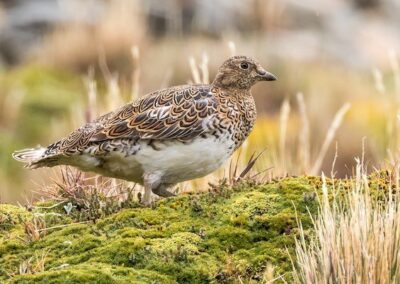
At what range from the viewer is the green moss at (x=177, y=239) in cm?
629

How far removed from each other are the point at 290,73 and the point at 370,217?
1617cm

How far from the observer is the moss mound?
20.6 ft

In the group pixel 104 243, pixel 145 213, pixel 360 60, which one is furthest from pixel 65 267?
pixel 360 60

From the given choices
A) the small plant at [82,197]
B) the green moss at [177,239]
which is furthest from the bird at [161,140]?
the green moss at [177,239]

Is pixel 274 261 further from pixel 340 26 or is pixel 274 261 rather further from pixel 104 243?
pixel 340 26

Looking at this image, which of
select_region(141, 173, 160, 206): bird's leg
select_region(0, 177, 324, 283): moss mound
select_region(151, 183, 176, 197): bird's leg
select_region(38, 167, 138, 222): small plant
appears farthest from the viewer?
select_region(151, 183, 176, 197): bird's leg

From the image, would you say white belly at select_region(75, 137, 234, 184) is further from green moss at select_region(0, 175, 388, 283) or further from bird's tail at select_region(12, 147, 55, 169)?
bird's tail at select_region(12, 147, 55, 169)

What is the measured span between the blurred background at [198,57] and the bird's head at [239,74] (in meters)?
6.68

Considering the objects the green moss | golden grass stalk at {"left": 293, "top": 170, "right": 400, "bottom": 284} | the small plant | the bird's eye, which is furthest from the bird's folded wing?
golden grass stalk at {"left": 293, "top": 170, "right": 400, "bottom": 284}

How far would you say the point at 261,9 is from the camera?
24.3m

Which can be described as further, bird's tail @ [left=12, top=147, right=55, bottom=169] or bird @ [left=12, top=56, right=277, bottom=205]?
bird's tail @ [left=12, top=147, right=55, bottom=169]

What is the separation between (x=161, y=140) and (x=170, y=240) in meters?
1.36

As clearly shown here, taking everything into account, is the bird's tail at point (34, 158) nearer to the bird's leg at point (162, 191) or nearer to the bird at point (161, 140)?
the bird at point (161, 140)

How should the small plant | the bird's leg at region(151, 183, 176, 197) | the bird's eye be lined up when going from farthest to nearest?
1. the bird's eye
2. the bird's leg at region(151, 183, 176, 197)
3. the small plant
